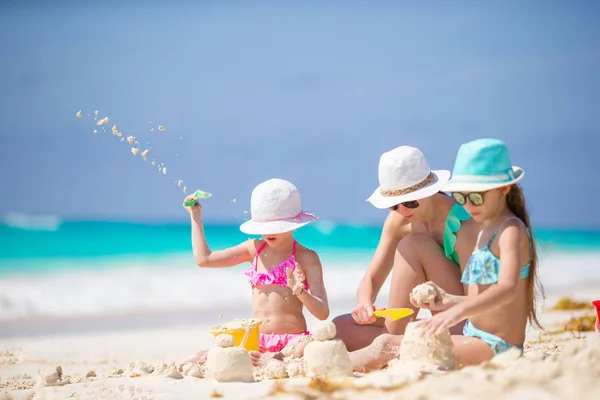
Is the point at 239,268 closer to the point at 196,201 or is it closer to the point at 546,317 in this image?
the point at 546,317

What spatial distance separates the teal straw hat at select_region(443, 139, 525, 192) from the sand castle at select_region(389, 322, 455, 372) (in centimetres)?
71

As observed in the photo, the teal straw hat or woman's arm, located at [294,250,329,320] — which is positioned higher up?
the teal straw hat

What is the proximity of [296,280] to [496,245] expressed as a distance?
4.46 ft

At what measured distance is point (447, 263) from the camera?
14.0ft

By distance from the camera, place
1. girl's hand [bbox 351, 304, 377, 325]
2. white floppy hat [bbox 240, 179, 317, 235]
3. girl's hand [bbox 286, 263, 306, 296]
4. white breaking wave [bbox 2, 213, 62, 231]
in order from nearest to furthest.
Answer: girl's hand [bbox 351, 304, 377, 325] < girl's hand [bbox 286, 263, 306, 296] < white floppy hat [bbox 240, 179, 317, 235] < white breaking wave [bbox 2, 213, 62, 231]

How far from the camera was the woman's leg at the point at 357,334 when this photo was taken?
4613mm

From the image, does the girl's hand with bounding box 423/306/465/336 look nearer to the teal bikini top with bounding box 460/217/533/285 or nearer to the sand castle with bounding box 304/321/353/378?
the teal bikini top with bounding box 460/217/533/285

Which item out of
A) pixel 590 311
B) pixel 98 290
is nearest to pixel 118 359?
pixel 590 311

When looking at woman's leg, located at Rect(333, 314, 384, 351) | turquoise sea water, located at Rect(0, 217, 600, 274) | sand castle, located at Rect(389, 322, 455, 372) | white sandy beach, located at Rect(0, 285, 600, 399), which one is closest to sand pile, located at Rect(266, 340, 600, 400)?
white sandy beach, located at Rect(0, 285, 600, 399)

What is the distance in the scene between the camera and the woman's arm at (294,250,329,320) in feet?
15.0

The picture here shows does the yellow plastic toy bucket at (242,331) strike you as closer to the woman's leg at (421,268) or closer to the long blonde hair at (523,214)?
the woman's leg at (421,268)

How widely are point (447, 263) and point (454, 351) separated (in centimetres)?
71

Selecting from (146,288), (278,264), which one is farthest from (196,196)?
(146,288)

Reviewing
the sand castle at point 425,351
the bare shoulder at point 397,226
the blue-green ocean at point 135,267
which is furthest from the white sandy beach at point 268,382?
the blue-green ocean at point 135,267
